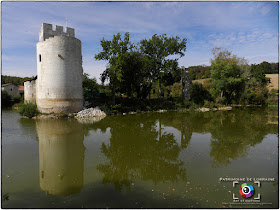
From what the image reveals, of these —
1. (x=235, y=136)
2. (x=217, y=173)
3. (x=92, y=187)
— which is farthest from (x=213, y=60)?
(x=92, y=187)

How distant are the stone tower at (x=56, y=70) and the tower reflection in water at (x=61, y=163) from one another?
28.1 feet

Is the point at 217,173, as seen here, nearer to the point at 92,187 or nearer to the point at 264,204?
the point at 264,204

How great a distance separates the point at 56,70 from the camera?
18.6 meters

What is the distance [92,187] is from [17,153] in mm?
4945

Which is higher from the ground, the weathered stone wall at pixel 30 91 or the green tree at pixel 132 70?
the green tree at pixel 132 70

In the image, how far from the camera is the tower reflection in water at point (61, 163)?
16.7 feet

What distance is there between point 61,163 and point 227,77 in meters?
33.2

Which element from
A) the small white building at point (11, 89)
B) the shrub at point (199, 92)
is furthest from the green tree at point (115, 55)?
the small white building at point (11, 89)

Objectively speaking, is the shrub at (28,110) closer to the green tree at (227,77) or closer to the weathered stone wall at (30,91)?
the weathered stone wall at (30,91)

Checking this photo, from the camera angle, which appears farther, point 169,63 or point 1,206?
point 169,63

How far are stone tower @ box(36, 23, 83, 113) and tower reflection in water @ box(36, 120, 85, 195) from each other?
8.58 m

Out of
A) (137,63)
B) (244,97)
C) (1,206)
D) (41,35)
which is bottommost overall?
(1,206)

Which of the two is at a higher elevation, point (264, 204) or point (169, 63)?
point (169, 63)

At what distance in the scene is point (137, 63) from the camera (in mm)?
27172
